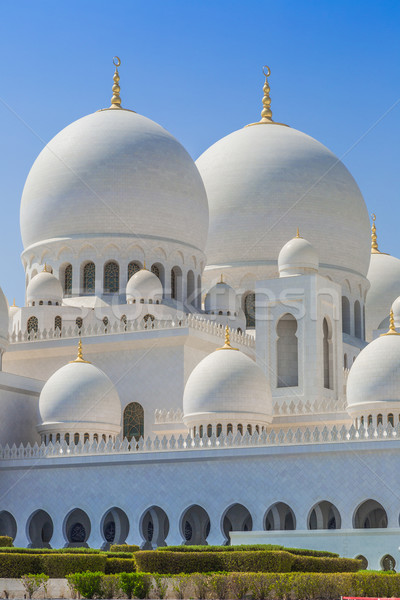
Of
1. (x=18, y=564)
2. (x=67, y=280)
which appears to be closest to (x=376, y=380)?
(x=18, y=564)

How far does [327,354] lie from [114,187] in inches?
361

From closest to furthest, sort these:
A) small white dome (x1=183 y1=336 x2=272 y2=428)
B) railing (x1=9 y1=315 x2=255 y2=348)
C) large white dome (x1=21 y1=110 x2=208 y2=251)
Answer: small white dome (x1=183 y1=336 x2=272 y2=428) → railing (x1=9 y1=315 x2=255 y2=348) → large white dome (x1=21 y1=110 x2=208 y2=251)

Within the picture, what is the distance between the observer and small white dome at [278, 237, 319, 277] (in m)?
32.6

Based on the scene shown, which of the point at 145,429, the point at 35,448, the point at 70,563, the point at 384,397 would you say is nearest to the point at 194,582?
the point at 70,563

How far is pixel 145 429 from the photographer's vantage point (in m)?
31.0

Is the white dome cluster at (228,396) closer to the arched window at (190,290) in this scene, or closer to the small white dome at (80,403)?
the small white dome at (80,403)

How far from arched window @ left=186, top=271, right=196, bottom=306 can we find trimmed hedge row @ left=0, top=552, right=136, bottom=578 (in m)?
16.2

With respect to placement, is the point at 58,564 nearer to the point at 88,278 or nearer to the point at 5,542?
the point at 5,542

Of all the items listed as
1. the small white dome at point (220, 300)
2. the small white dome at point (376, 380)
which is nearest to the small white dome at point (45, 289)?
the small white dome at point (220, 300)

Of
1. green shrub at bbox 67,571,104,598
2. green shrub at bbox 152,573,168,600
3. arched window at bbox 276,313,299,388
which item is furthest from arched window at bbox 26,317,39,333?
green shrub at bbox 152,573,168,600

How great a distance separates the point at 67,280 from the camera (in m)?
35.3

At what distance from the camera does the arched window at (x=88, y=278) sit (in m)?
34.8

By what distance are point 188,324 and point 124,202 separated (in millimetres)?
5932

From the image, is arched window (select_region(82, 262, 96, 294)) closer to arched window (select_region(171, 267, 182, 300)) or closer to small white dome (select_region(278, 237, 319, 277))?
arched window (select_region(171, 267, 182, 300))
